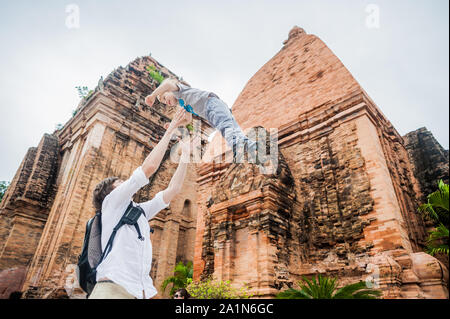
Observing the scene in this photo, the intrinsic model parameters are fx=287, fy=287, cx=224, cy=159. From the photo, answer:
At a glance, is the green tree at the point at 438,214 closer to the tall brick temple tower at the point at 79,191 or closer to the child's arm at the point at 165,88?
the child's arm at the point at 165,88

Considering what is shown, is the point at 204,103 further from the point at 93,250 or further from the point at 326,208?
the point at 326,208

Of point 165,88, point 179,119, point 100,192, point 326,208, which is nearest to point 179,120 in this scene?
point 179,119

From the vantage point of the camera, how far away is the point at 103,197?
2092mm

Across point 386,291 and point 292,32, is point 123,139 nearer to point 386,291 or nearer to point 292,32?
point 292,32

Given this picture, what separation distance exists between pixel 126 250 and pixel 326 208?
19.5 feet

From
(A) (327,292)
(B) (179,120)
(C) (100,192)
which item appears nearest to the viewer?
(C) (100,192)

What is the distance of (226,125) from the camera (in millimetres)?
2709

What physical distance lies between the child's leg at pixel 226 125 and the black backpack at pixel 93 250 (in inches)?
43.0

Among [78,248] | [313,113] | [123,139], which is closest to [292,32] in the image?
[313,113]

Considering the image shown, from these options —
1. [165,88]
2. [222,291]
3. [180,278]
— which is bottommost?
[222,291]

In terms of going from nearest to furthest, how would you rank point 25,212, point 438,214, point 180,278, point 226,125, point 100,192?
1. point 100,192
2. point 226,125
3. point 438,214
4. point 180,278
5. point 25,212

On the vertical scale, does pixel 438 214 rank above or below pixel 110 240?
above

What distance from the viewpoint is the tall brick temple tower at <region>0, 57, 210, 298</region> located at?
31.4 ft
